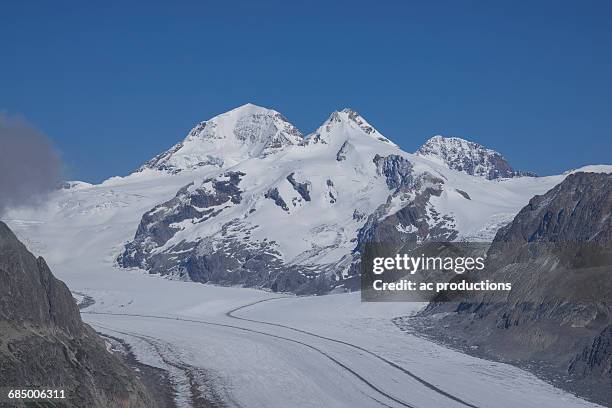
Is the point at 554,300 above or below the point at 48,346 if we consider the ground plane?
above

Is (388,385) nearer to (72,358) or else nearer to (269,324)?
(72,358)

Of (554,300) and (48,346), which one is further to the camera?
(554,300)

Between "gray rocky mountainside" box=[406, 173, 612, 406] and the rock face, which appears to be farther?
"gray rocky mountainside" box=[406, 173, 612, 406]

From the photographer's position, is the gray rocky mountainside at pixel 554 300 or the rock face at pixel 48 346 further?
the gray rocky mountainside at pixel 554 300

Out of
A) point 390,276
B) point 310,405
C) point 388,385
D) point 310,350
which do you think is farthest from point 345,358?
point 390,276
